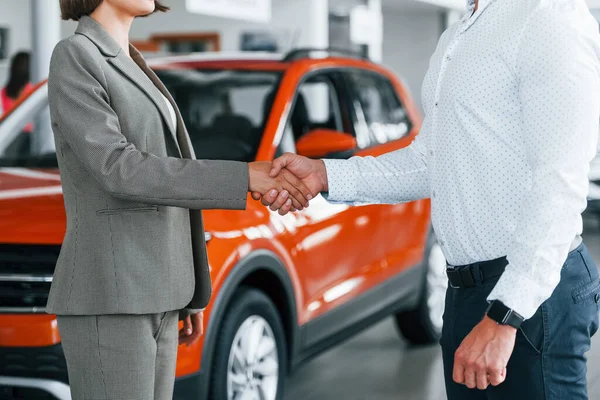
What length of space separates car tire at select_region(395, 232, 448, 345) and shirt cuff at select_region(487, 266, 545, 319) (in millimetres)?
3513

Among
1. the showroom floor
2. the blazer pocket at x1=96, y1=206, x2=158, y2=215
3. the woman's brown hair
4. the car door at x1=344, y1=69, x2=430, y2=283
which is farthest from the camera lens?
the car door at x1=344, y1=69, x2=430, y2=283

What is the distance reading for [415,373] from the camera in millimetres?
5047

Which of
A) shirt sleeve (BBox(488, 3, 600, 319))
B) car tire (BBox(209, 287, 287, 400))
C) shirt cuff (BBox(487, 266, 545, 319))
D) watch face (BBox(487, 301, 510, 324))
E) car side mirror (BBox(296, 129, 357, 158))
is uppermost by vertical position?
shirt sleeve (BBox(488, 3, 600, 319))

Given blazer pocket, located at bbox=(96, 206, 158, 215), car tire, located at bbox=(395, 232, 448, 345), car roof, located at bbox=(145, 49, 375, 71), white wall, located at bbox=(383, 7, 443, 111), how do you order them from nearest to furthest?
blazer pocket, located at bbox=(96, 206, 158, 215) < car roof, located at bbox=(145, 49, 375, 71) < car tire, located at bbox=(395, 232, 448, 345) < white wall, located at bbox=(383, 7, 443, 111)

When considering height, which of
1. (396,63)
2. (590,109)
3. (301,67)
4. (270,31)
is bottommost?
(396,63)

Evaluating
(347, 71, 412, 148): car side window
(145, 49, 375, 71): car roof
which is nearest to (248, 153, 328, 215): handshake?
(145, 49, 375, 71): car roof

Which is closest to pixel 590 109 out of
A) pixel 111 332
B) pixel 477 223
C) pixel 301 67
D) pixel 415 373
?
pixel 477 223

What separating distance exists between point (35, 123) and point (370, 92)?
6.38 ft

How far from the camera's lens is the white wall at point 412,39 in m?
22.3

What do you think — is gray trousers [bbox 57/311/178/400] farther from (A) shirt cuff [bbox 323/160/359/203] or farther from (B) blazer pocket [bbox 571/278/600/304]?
(B) blazer pocket [bbox 571/278/600/304]

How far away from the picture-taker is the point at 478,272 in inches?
82.7

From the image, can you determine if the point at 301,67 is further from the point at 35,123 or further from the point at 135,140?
the point at 135,140

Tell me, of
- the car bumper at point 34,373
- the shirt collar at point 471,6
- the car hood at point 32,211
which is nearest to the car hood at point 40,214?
the car hood at point 32,211

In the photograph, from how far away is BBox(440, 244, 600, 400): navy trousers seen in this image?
78.7 inches
